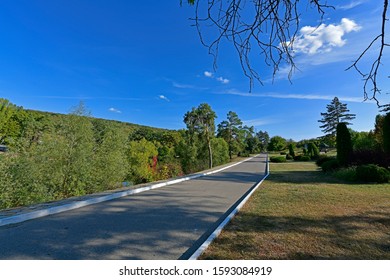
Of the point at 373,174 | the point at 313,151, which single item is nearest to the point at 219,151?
the point at 313,151

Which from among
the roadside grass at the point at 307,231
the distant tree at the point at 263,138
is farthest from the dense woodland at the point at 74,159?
the distant tree at the point at 263,138

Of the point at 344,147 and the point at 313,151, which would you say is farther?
the point at 313,151

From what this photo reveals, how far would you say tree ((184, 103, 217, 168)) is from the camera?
29062mm

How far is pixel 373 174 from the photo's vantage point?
10016 mm

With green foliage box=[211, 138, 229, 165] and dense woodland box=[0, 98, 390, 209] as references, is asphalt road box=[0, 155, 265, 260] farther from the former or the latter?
green foliage box=[211, 138, 229, 165]

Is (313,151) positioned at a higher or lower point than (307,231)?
higher

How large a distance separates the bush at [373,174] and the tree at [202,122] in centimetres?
1937

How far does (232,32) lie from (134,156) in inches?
781

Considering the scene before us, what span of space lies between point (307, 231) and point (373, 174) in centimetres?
856

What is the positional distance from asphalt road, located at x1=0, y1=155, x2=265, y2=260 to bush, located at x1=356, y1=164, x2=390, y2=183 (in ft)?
26.4

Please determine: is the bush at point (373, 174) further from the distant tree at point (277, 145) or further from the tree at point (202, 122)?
the distant tree at point (277, 145)

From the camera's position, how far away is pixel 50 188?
33.1ft

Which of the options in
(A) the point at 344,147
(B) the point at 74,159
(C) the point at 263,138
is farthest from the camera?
(C) the point at 263,138

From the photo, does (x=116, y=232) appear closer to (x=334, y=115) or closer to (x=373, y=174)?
A: (x=373, y=174)
